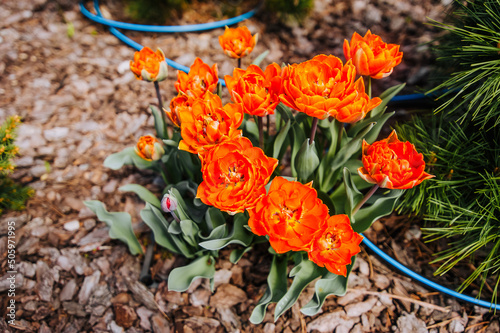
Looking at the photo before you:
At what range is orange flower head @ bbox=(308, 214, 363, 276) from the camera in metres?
1.05

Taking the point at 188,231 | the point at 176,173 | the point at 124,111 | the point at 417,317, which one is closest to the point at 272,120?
the point at 176,173

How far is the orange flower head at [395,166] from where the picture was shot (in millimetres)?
997

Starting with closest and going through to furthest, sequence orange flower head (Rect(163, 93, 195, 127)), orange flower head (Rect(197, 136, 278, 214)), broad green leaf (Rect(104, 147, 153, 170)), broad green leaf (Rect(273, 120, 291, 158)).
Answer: orange flower head (Rect(197, 136, 278, 214)) → orange flower head (Rect(163, 93, 195, 127)) → broad green leaf (Rect(273, 120, 291, 158)) → broad green leaf (Rect(104, 147, 153, 170))

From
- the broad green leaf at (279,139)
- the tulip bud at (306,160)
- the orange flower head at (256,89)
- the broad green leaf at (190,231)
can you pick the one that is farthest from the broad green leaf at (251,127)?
the broad green leaf at (190,231)

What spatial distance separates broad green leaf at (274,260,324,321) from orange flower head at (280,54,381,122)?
58 centimetres

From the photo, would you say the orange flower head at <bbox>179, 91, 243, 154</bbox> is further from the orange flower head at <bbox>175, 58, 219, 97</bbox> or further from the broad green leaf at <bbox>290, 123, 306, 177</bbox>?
the broad green leaf at <bbox>290, 123, 306, 177</bbox>

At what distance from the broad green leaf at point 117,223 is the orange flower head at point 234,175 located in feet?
2.12

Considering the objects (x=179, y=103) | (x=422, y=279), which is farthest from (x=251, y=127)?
(x=422, y=279)

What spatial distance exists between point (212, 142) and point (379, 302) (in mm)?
1037

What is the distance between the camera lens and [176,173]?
1.57 meters

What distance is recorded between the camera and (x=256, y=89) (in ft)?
3.41

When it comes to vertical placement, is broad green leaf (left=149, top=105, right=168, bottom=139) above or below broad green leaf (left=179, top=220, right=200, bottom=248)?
above

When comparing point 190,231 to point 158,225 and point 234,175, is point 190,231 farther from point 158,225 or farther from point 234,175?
point 234,175

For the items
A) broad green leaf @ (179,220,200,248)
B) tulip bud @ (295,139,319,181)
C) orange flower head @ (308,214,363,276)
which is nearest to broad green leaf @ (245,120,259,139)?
tulip bud @ (295,139,319,181)
